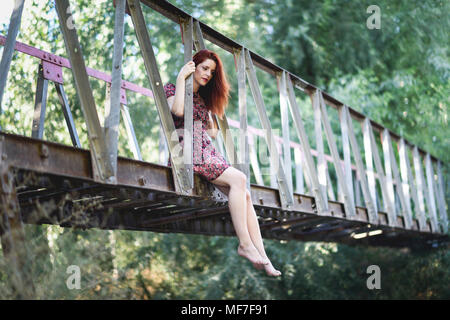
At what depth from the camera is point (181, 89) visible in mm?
3893

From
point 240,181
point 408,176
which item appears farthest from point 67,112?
point 408,176

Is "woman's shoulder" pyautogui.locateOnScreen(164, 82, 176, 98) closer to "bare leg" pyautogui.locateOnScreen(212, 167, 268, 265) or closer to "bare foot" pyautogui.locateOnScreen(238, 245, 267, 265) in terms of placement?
"bare leg" pyautogui.locateOnScreen(212, 167, 268, 265)

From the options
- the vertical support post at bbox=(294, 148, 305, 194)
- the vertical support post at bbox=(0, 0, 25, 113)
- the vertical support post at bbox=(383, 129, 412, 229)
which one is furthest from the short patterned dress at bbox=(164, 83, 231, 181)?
the vertical support post at bbox=(383, 129, 412, 229)

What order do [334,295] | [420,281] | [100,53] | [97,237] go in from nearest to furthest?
1. [97,237]
2. [100,53]
3. [420,281]
4. [334,295]

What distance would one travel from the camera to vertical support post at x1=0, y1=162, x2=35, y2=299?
275cm

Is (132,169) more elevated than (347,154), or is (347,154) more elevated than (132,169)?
(347,154)

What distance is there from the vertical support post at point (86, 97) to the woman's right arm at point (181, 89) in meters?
0.78

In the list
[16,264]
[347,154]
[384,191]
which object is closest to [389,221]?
[384,191]

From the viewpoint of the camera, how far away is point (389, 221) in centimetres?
797

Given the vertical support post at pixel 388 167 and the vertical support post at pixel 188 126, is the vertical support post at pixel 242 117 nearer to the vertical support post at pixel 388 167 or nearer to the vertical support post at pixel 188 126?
the vertical support post at pixel 188 126

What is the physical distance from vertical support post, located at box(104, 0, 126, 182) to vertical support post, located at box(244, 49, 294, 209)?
62.0 inches

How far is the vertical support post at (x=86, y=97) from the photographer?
10.2 feet
